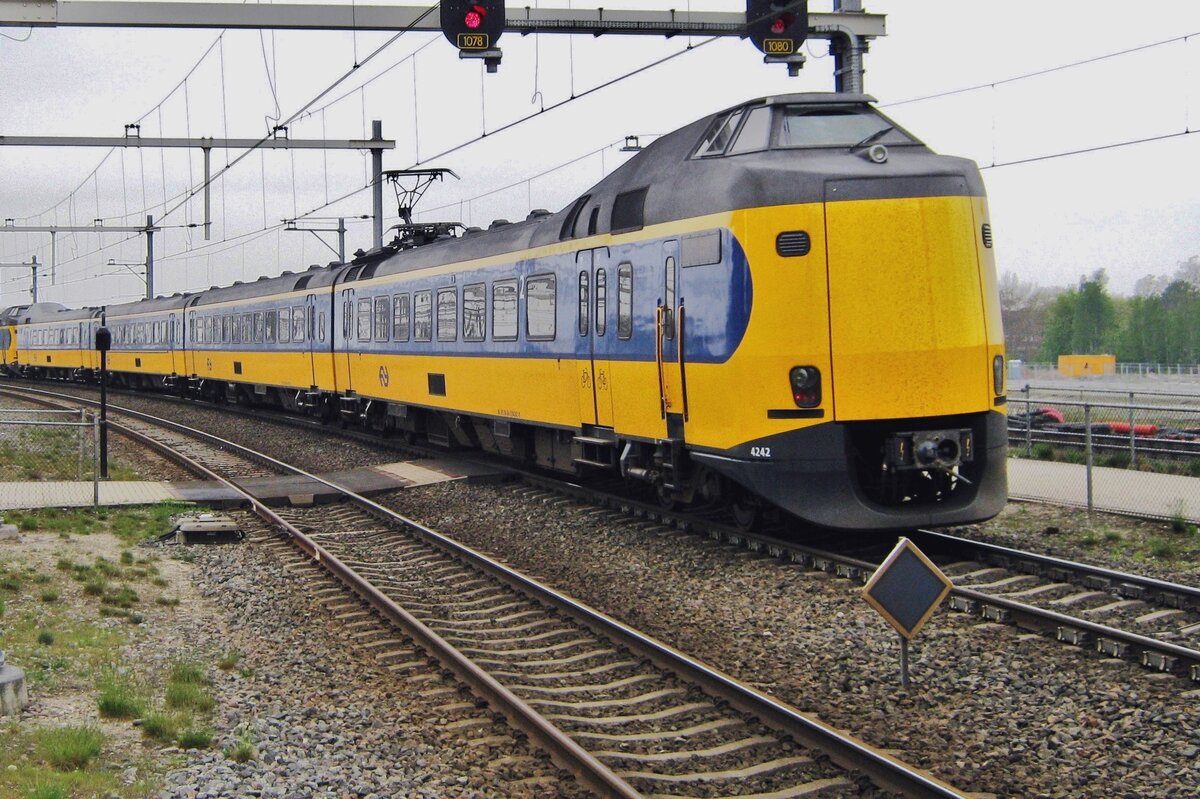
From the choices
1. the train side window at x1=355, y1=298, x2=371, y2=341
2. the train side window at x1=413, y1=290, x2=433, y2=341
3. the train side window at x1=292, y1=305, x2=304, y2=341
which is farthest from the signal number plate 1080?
the train side window at x1=292, y1=305, x2=304, y2=341

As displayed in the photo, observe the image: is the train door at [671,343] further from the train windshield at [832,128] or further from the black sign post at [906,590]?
the black sign post at [906,590]

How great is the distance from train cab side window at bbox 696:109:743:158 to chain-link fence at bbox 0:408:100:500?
28.7ft

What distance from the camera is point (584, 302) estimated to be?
1352 cm

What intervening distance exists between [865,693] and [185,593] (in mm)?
6464

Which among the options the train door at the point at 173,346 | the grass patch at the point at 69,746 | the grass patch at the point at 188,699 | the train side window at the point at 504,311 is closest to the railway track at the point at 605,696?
the grass patch at the point at 188,699

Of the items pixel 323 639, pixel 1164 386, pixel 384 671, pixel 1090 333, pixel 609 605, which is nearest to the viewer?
pixel 384 671

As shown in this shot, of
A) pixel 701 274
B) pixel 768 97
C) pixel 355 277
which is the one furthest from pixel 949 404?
pixel 355 277

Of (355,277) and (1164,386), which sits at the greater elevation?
(355,277)

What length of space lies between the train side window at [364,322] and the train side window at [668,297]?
12.4 meters

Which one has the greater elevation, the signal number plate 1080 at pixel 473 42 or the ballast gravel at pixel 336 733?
the signal number plate 1080 at pixel 473 42

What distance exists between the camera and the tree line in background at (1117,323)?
A: 66688 millimetres

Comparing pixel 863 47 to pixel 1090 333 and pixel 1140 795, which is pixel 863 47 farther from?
pixel 1090 333

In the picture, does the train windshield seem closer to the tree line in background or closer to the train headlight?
the train headlight

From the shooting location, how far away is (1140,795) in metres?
5.45
